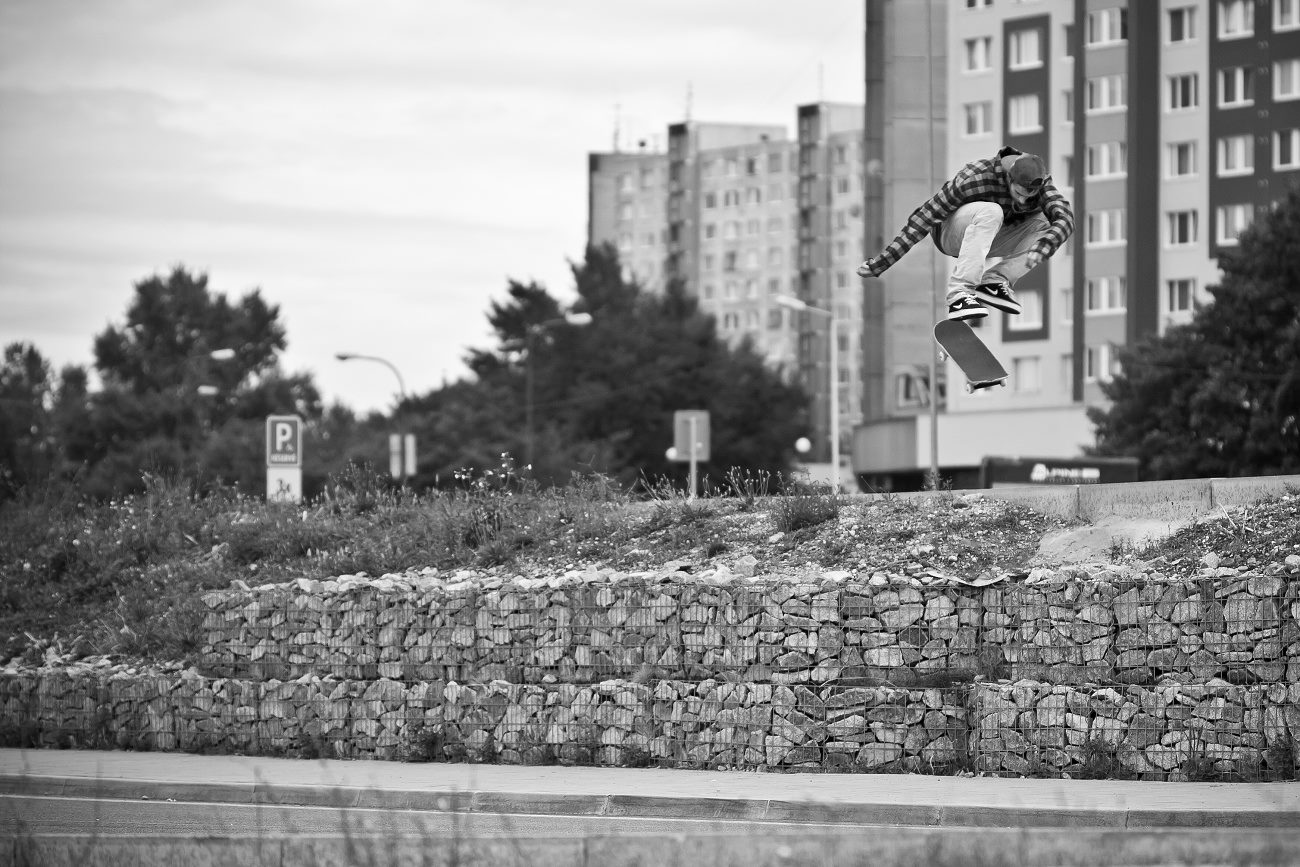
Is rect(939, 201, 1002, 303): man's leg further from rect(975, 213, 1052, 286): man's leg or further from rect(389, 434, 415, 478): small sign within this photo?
rect(389, 434, 415, 478): small sign

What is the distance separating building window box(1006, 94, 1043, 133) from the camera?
72.1 metres

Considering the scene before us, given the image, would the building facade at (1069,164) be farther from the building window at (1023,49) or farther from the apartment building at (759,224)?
the apartment building at (759,224)

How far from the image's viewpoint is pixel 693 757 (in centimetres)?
1545

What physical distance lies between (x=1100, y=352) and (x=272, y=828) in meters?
62.8

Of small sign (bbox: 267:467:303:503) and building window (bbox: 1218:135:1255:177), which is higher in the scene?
building window (bbox: 1218:135:1255:177)

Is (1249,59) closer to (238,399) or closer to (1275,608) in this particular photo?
(238,399)

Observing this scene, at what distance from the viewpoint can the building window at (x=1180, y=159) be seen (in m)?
69.5

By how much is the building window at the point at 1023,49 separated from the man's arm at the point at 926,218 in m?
61.8

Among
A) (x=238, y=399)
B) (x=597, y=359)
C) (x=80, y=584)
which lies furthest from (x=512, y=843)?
(x=238, y=399)

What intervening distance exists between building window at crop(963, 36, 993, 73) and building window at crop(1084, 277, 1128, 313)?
33.4ft

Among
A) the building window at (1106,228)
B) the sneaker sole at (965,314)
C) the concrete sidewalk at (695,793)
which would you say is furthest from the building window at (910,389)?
the sneaker sole at (965,314)

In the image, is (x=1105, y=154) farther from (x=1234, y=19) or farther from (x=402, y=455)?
(x=402, y=455)

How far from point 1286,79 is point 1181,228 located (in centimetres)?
704

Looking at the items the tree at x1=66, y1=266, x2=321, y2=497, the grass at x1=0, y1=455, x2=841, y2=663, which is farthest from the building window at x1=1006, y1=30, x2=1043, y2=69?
the grass at x1=0, y1=455, x2=841, y2=663
